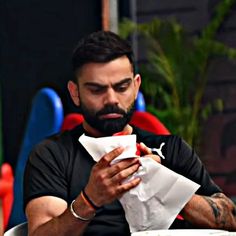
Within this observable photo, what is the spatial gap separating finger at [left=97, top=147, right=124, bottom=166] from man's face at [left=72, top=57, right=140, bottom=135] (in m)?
0.28

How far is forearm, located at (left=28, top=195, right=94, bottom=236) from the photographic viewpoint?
1976 millimetres

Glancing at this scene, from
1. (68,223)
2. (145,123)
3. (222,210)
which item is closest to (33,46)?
(145,123)

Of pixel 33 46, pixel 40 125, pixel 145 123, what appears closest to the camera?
pixel 145 123

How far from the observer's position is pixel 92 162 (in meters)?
2.26

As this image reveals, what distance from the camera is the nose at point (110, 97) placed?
219 cm

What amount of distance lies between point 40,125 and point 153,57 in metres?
2.44

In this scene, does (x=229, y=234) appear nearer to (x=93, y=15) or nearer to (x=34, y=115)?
(x=34, y=115)

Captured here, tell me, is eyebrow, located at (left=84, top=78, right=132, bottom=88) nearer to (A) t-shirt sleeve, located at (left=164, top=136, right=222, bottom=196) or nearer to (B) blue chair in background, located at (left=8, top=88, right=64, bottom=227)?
(A) t-shirt sleeve, located at (left=164, top=136, right=222, bottom=196)

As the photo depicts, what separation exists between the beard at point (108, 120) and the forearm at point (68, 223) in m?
0.30

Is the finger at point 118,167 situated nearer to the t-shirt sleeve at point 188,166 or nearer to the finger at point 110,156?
the finger at point 110,156

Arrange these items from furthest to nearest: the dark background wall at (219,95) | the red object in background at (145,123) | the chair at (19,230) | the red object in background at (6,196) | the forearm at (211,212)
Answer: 1. the dark background wall at (219,95)
2. the red object in background at (6,196)
3. the red object in background at (145,123)
4. the forearm at (211,212)
5. the chair at (19,230)

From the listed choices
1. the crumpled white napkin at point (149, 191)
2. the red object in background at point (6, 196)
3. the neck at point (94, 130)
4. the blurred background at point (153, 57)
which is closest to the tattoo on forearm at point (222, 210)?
the crumpled white napkin at point (149, 191)

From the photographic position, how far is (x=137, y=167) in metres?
1.94

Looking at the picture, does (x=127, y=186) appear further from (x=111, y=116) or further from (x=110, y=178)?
(x=111, y=116)
